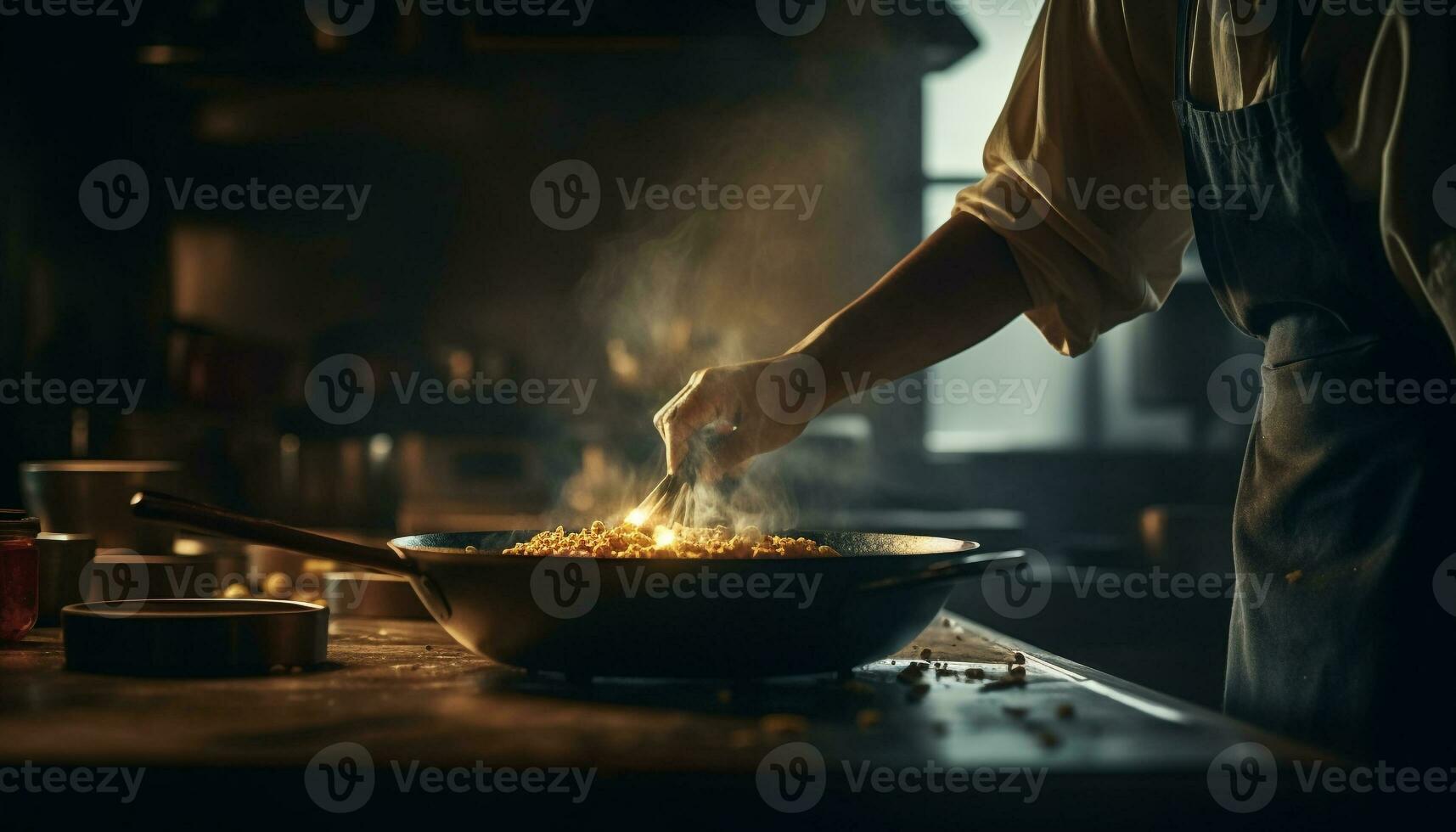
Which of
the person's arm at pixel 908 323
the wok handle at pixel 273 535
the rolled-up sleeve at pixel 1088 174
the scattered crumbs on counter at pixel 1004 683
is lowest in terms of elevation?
the scattered crumbs on counter at pixel 1004 683

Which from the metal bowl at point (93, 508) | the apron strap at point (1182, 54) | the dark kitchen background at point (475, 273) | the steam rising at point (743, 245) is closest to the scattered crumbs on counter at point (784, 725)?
the apron strap at point (1182, 54)

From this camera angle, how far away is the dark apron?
3.13ft

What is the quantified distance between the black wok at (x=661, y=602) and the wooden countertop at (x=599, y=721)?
1.0 inches

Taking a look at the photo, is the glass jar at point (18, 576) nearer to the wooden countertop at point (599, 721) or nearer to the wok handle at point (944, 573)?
the wooden countertop at point (599, 721)

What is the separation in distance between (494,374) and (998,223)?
→ 3.30 metres

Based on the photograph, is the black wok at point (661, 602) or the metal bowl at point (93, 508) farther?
the metal bowl at point (93, 508)

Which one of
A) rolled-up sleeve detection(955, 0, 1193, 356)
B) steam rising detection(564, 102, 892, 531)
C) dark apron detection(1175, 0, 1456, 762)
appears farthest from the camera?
steam rising detection(564, 102, 892, 531)

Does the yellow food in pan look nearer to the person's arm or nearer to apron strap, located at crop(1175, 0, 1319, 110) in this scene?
the person's arm

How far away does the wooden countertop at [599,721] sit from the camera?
2.10 feet

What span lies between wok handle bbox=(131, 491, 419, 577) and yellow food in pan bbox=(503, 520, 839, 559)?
114 millimetres

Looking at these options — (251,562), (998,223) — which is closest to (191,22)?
(251,562)

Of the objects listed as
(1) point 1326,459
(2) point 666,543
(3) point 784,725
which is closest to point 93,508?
(2) point 666,543

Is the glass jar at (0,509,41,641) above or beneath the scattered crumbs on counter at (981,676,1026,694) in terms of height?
above

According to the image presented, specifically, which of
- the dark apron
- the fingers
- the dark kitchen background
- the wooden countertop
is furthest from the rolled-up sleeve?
the dark kitchen background
